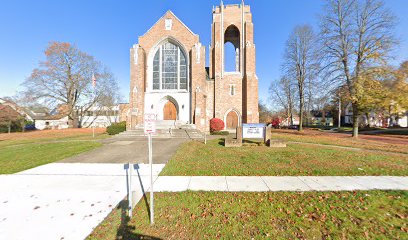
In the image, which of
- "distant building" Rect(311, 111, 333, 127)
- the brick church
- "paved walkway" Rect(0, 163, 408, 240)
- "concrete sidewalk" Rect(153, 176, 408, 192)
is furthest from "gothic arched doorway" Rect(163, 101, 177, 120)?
"distant building" Rect(311, 111, 333, 127)

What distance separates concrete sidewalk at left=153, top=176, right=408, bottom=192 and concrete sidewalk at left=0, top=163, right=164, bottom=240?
3.20 ft

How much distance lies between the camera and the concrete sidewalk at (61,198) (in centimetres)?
315

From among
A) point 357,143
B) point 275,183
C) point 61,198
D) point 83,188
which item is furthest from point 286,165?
point 357,143

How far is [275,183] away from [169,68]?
2007cm

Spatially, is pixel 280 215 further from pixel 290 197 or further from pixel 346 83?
pixel 346 83

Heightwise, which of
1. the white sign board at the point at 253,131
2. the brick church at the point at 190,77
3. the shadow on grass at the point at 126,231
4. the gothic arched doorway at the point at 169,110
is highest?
the brick church at the point at 190,77

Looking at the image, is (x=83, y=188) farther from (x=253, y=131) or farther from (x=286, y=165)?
(x=253, y=131)

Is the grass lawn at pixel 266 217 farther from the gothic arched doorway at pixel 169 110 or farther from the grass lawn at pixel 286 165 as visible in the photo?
the gothic arched doorway at pixel 169 110

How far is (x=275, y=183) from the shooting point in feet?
16.9

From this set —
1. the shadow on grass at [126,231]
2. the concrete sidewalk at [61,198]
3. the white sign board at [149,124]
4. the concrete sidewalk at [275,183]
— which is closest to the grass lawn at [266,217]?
the shadow on grass at [126,231]

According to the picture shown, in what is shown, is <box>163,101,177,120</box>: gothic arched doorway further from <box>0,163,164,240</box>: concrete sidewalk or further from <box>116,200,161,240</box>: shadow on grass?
<box>116,200,161,240</box>: shadow on grass

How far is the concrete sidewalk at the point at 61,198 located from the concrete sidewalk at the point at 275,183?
97 centimetres

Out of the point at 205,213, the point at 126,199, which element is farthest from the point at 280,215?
the point at 126,199

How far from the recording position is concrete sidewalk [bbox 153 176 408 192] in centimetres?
479
